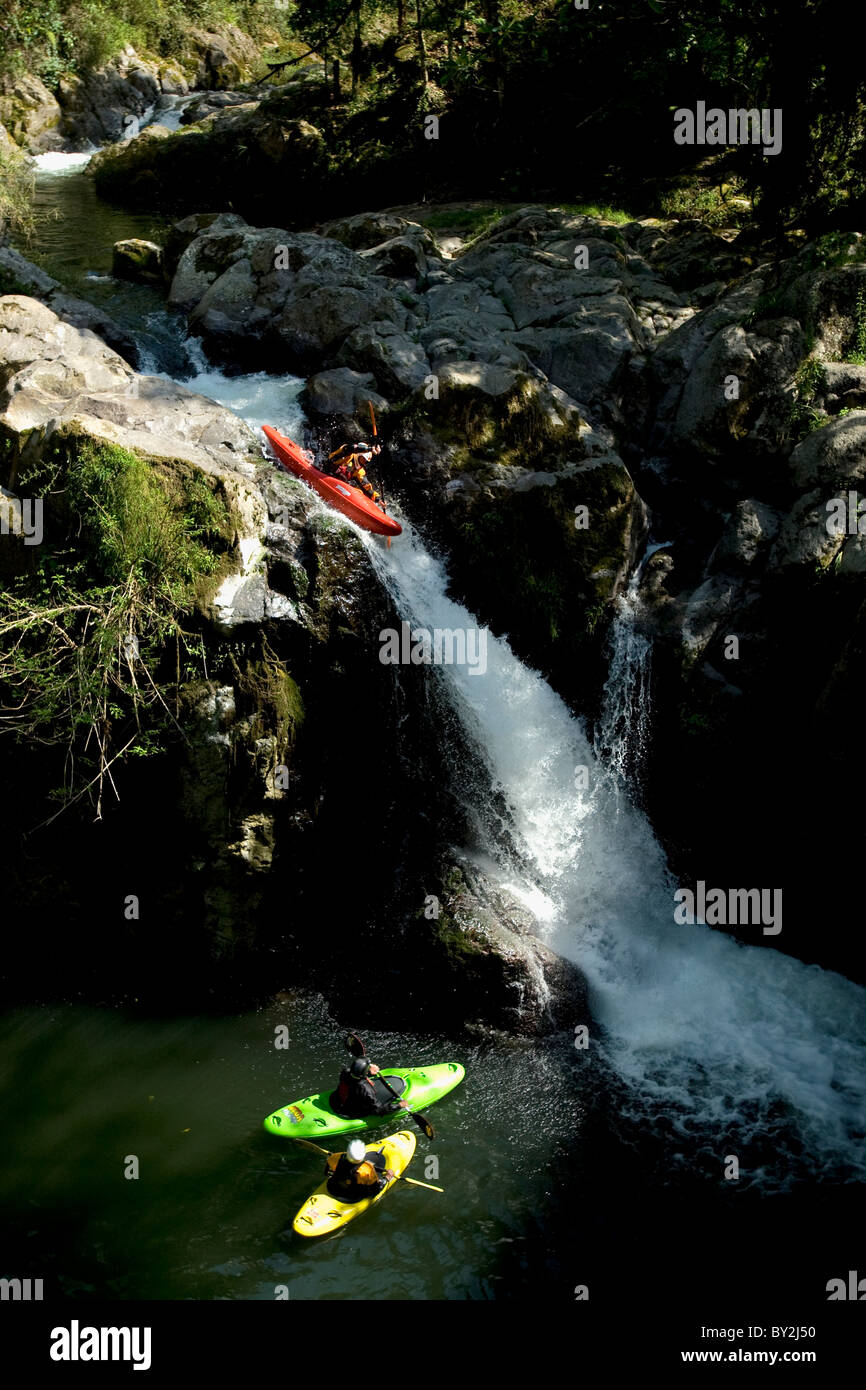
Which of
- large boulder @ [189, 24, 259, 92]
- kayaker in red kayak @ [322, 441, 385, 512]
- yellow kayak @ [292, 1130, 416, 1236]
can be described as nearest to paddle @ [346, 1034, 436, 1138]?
yellow kayak @ [292, 1130, 416, 1236]

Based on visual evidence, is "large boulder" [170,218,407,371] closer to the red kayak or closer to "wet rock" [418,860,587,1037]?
the red kayak

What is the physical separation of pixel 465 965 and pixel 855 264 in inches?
367

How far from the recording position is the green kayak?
7.29m

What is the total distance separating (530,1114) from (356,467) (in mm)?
6578

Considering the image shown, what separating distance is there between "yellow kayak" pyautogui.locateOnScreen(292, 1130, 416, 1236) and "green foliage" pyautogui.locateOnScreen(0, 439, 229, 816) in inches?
140

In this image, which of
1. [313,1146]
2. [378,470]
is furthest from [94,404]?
[313,1146]

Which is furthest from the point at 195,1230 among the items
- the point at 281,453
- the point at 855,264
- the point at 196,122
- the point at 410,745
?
the point at 196,122

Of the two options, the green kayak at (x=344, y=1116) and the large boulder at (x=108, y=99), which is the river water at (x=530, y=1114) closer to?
the green kayak at (x=344, y=1116)

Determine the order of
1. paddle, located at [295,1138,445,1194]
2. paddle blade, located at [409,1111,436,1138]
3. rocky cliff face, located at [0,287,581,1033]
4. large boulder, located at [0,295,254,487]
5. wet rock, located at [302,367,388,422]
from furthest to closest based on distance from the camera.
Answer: wet rock, located at [302,367,388,422]
large boulder, located at [0,295,254,487]
rocky cliff face, located at [0,287,581,1033]
paddle blade, located at [409,1111,436,1138]
paddle, located at [295,1138,445,1194]

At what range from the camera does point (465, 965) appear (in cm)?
847

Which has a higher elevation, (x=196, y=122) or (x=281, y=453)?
(x=196, y=122)

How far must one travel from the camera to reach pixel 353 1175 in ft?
22.2

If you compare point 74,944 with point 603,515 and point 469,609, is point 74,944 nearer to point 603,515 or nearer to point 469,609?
point 469,609

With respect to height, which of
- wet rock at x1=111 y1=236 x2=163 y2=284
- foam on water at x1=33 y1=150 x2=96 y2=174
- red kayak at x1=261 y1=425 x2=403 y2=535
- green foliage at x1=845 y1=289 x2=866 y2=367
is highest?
foam on water at x1=33 y1=150 x2=96 y2=174
